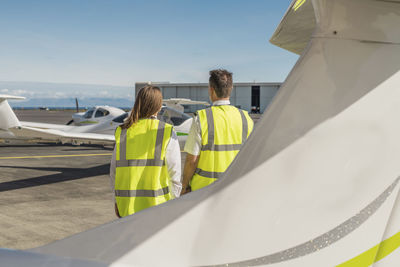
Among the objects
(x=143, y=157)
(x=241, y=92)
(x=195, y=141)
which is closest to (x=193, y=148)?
(x=195, y=141)

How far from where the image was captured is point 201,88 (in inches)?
2036

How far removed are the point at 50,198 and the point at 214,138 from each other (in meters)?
5.19

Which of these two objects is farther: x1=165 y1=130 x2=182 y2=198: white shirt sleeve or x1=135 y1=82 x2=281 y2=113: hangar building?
x1=135 y1=82 x2=281 y2=113: hangar building

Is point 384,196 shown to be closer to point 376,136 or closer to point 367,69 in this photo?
point 376,136

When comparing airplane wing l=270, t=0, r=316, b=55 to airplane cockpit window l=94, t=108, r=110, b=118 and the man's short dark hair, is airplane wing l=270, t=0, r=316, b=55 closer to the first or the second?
the man's short dark hair

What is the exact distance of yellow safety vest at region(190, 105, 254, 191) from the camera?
2.66 m

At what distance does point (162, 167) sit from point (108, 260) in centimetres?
115

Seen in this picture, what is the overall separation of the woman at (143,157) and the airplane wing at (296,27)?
95cm

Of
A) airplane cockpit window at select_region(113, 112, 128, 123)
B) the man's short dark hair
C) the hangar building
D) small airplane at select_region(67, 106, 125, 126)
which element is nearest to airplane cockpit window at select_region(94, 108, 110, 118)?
small airplane at select_region(67, 106, 125, 126)

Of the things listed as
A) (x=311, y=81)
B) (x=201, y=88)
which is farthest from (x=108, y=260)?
(x=201, y=88)

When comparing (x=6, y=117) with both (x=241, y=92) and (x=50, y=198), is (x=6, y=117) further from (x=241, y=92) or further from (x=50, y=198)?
(x=241, y=92)

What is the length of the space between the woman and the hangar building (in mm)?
48396

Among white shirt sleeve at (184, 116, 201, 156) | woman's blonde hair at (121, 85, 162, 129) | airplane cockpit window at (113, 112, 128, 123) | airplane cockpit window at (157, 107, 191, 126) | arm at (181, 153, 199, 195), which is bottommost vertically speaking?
airplane cockpit window at (113, 112, 128, 123)

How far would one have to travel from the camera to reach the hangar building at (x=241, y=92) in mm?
51344
